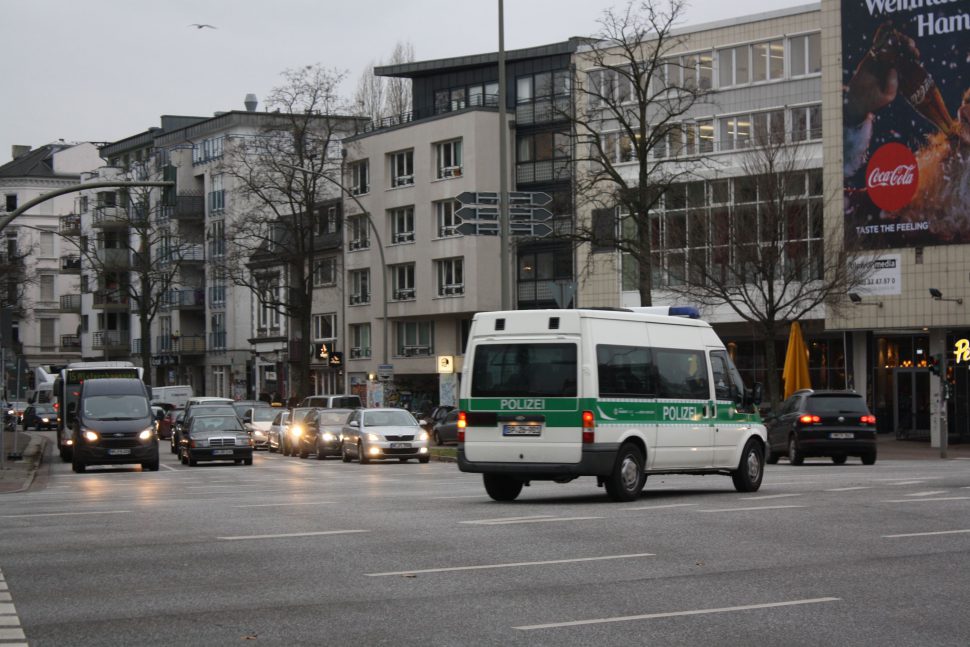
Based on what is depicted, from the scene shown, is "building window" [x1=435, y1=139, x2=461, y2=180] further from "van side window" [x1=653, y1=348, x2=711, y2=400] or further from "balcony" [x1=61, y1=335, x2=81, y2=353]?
"balcony" [x1=61, y1=335, x2=81, y2=353]

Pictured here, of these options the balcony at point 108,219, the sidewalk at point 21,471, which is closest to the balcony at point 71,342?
the balcony at point 108,219

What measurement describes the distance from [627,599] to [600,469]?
921 centimetres

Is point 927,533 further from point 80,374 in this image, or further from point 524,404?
point 80,374

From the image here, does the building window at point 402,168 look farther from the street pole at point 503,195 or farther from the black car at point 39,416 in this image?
the street pole at point 503,195

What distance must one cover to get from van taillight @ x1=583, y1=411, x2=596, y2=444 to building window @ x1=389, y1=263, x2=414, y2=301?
57821mm

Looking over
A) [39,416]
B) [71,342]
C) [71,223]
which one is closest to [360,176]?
[39,416]

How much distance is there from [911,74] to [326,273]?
41.5m

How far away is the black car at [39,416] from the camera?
85.8m

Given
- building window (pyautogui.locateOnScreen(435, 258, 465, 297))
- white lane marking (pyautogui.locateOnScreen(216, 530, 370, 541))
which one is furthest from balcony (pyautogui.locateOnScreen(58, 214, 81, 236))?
white lane marking (pyautogui.locateOnScreen(216, 530, 370, 541))

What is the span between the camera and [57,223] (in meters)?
132

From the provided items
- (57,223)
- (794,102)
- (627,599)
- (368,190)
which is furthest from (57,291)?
(627,599)

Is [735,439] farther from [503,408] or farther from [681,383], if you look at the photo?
[503,408]

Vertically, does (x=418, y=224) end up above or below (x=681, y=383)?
above

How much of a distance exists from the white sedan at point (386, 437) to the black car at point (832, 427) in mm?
10189
